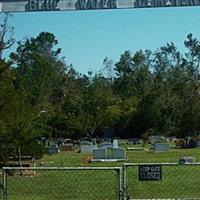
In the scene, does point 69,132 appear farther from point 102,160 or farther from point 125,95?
point 102,160

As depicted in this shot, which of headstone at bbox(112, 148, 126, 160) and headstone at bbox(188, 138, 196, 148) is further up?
headstone at bbox(188, 138, 196, 148)

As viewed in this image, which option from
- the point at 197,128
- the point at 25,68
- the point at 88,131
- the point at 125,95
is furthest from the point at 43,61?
the point at 197,128

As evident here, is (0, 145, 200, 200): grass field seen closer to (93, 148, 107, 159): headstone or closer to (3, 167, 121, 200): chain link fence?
(3, 167, 121, 200): chain link fence

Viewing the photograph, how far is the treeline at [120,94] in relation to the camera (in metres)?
94.5

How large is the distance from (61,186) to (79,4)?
1094cm

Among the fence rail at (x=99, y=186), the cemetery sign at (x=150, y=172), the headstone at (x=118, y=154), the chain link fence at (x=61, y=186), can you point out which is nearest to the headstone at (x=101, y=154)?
the headstone at (x=118, y=154)

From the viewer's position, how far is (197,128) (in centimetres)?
8475

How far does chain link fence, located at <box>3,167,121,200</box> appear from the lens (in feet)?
54.8

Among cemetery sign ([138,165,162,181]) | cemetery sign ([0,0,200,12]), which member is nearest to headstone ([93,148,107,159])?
cemetery sign ([138,165,162,181])

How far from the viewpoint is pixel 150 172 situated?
35.6 ft

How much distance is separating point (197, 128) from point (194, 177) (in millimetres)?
63016

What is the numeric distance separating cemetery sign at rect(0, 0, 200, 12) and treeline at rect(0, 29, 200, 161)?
6111 cm

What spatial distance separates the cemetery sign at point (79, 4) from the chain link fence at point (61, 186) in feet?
11.8

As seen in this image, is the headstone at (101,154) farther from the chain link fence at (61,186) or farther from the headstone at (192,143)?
the headstone at (192,143)
